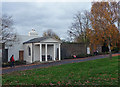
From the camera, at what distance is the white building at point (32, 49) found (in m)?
22.4

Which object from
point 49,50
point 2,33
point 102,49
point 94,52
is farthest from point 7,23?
point 102,49

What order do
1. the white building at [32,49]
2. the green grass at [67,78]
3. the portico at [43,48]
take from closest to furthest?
1. the green grass at [67,78]
2. the portico at [43,48]
3. the white building at [32,49]

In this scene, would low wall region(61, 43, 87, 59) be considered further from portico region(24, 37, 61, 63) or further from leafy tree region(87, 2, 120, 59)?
leafy tree region(87, 2, 120, 59)

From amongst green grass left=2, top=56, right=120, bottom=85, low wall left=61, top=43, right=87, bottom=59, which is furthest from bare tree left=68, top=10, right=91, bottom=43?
green grass left=2, top=56, right=120, bottom=85

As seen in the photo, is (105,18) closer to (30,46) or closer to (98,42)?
(98,42)

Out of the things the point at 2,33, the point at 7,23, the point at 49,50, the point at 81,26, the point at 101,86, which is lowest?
the point at 101,86

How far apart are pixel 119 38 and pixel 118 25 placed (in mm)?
1404

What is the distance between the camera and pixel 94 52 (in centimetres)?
3153

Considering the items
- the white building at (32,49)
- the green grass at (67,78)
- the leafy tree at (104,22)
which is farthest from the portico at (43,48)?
the green grass at (67,78)

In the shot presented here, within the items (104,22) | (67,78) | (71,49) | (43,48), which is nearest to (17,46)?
(43,48)

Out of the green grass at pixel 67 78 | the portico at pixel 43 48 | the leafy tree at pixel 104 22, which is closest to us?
the green grass at pixel 67 78

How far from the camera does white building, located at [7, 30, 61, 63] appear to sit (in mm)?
22406

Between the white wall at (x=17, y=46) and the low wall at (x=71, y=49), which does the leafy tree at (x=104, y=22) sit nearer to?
the low wall at (x=71, y=49)

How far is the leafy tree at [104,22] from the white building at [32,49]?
27.5 ft
